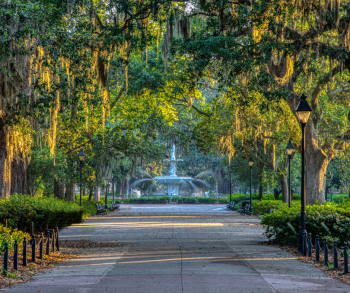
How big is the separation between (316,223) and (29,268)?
835 cm

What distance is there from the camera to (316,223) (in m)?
12.4

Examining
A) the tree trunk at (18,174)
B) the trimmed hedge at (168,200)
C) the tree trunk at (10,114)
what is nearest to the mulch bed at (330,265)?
the tree trunk at (10,114)

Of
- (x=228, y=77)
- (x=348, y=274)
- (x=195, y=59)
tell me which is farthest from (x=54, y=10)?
(x=348, y=274)

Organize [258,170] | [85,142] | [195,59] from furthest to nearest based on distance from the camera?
1. [258,170]
2. [85,142]
3. [195,59]

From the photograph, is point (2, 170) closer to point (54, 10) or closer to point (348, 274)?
point (54, 10)

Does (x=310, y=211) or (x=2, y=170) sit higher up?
(x=2, y=170)

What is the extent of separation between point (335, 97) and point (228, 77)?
11.1 m

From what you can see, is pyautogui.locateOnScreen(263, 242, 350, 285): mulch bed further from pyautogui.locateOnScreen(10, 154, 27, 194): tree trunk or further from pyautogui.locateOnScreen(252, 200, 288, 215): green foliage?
pyautogui.locateOnScreen(252, 200, 288, 215): green foliage

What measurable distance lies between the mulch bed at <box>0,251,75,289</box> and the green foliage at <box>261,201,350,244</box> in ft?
21.4

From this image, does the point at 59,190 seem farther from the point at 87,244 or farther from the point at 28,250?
the point at 28,250

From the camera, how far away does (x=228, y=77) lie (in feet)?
46.1

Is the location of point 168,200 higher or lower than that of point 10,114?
lower

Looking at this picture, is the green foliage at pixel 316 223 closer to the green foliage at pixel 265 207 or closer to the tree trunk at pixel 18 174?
the tree trunk at pixel 18 174

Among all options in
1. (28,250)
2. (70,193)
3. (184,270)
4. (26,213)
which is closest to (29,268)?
(28,250)
